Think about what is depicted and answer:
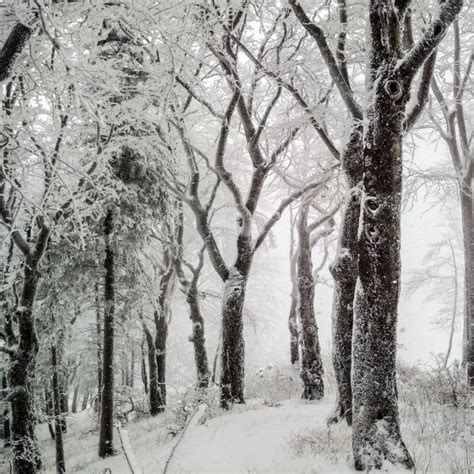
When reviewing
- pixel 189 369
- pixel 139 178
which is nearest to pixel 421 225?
pixel 189 369

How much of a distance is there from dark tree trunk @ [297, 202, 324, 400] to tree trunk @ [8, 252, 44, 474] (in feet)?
18.1

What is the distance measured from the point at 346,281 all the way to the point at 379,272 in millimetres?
1649

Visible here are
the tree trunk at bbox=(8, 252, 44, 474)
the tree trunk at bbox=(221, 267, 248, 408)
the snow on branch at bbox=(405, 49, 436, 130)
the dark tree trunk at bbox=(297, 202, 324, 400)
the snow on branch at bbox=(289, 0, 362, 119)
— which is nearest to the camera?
the snow on branch at bbox=(405, 49, 436, 130)

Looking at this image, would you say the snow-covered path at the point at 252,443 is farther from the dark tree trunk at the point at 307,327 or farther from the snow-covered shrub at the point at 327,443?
the dark tree trunk at the point at 307,327

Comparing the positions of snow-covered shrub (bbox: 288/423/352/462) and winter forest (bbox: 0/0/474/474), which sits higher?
winter forest (bbox: 0/0/474/474)

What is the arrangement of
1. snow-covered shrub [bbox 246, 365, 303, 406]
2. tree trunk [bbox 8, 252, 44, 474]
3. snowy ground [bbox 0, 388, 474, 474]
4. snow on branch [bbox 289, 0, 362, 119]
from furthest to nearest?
1. snow-covered shrub [bbox 246, 365, 303, 406]
2. tree trunk [bbox 8, 252, 44, 474]
3. snow on branch [bbox 289, 0, 362, 119]
4. snowy ground [bbox 0, 388, 474, 474]

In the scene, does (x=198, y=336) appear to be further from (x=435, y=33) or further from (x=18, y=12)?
(x=435, y=33)

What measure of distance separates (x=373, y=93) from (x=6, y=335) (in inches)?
320

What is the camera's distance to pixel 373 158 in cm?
372

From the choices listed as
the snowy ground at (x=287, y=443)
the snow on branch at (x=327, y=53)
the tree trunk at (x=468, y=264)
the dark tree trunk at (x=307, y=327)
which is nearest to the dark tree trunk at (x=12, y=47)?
the snow on branch at (x=327, y=53)

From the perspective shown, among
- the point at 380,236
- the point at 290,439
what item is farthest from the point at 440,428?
the point at 380,236

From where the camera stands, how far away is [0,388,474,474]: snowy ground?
154 inches

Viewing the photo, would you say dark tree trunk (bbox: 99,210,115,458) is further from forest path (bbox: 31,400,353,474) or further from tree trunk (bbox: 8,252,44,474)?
tree trunk (bbox: 8,252,44,474)

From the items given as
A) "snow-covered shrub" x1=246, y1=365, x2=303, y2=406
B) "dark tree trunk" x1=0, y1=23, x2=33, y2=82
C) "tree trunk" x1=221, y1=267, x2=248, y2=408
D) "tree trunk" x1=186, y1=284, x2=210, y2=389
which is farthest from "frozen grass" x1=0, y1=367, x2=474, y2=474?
"dark tree trunk" x1=0, y1=23, x2=33, y2=82
